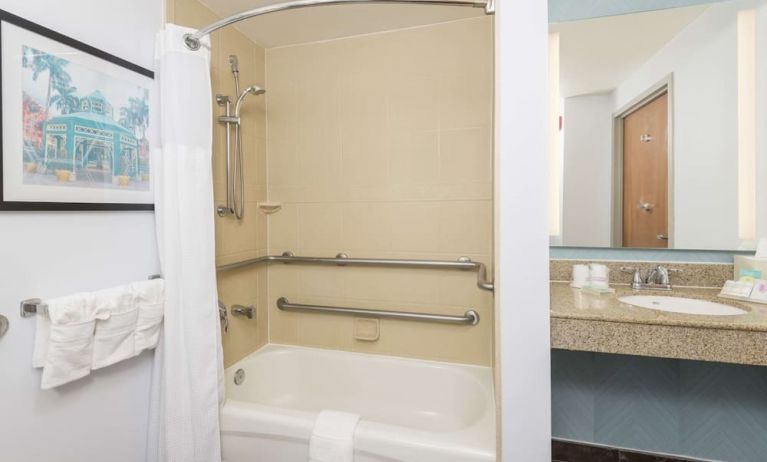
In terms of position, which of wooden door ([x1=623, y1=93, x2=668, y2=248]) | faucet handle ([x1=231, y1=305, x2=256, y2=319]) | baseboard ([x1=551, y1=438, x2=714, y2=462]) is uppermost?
wooden door ([x1=623, y1=93, x2=668, y2=248])

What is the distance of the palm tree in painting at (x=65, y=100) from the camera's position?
107cm

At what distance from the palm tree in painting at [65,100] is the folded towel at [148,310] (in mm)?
595

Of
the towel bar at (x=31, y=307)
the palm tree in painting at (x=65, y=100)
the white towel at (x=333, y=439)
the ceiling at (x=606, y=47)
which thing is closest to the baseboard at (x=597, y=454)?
the white towel at (x=333, y=439)

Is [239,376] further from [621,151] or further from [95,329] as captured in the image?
[621,151]

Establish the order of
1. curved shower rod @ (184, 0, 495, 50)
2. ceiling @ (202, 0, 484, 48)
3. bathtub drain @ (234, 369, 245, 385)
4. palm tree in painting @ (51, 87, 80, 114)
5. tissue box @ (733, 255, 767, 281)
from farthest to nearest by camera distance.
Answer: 1. bathtub drain @ (234, 369, 245, 385)
2. ceiling @ (202, 0, 484, 48)
3. tissue box @ (733, 255, 767, 281)
4. curved shower rod @ (184, 0, 495, 50)
5. palm tree in painting @ (51, 87, 80, 114)

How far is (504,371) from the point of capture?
98 cm

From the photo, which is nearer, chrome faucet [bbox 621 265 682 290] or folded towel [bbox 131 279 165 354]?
folded towel [bbox 131 279 165 354]

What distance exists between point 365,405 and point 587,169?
5.40 ft

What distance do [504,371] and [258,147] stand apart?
1766mm

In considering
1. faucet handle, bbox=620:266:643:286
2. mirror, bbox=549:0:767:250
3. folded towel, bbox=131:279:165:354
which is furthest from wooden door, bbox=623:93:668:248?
folded towel, bbox=131:279:165:354

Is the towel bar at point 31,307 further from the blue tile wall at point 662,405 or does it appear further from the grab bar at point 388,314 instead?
the blue tile wall at point 662,405

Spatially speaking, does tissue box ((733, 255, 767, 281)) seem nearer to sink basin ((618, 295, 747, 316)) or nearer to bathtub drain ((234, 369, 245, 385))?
sink basin ((618, 295, 747, 316))

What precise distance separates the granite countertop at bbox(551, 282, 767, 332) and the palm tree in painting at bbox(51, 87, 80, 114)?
5.38 feet

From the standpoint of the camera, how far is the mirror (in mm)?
1401
